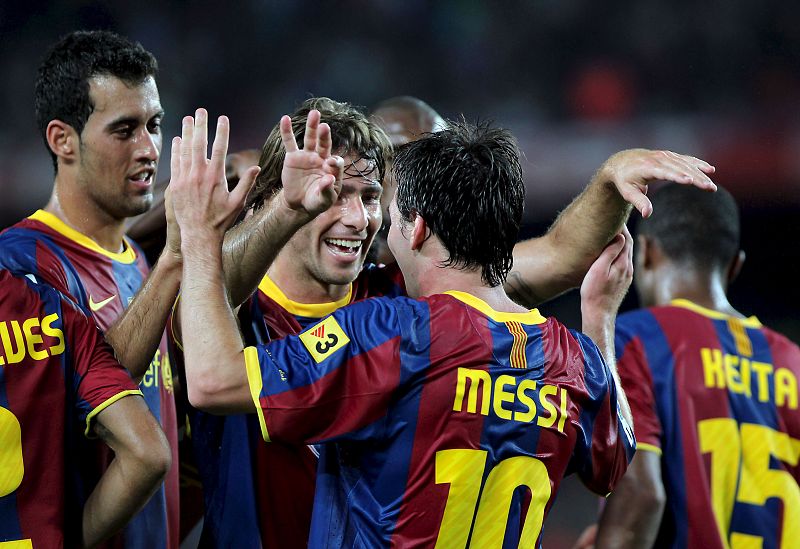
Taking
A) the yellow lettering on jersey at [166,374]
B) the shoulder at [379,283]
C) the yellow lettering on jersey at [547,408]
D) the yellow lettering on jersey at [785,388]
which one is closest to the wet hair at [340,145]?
the shoulder at [379,283]

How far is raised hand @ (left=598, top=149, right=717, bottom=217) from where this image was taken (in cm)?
252

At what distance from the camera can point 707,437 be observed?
399 centimetres

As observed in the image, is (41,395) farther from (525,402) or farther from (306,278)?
(525,402)

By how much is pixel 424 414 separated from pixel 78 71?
2000mm

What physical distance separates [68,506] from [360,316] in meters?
1.19

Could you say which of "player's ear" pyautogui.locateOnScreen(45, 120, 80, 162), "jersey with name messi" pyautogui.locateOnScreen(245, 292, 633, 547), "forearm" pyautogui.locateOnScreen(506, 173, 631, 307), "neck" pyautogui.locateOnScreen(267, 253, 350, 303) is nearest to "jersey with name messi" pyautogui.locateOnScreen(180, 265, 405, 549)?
"neck" pyautogui.locateOnScreen(267, 253, 350, 303)

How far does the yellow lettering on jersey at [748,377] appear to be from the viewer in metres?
4.00

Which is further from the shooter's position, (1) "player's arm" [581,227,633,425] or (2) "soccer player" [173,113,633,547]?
(1) "player's arm" [581,227,633,425]

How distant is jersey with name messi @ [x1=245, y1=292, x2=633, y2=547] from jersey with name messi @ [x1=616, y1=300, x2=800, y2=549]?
1606 mm

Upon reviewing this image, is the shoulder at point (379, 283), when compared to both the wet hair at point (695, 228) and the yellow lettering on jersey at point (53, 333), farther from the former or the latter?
the wet hair at point (695, 228)

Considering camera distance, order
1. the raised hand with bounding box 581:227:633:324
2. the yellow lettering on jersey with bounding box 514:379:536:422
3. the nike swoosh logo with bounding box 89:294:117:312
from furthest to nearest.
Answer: the nike swoosh logo with bounding box 89:294:117:312 < the raised hand with bounding box 581:227:633:324 < the yellow lettering on jersey with bounding box 514:379:536:422

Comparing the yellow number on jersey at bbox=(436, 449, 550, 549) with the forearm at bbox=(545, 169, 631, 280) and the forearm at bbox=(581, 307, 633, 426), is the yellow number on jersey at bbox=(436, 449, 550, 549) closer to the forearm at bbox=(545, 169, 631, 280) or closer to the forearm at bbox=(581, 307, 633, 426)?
the forearm at bbox=(581, 307, 633, 426)

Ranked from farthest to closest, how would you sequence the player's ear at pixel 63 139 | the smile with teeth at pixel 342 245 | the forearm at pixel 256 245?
the player's ear at pixel 63 139 < the smile with teeth at pixel 342 245 < the forearm at pixel 256 245

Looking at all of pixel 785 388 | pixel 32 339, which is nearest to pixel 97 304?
pixel 32 339
